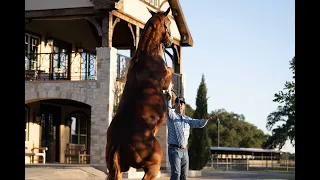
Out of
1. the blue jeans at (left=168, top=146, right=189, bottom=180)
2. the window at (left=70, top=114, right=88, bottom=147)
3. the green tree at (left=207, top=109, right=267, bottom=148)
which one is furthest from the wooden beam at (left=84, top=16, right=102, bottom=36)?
the green tree at (left=207, top=109, right=267, bottom=148)

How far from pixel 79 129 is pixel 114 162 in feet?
65.8

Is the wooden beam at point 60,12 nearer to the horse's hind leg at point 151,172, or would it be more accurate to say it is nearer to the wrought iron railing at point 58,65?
the wrought iron railing at point 58,65

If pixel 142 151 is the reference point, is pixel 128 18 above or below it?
above

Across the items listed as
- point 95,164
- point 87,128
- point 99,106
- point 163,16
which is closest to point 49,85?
point 99,106

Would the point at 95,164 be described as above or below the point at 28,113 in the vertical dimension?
below

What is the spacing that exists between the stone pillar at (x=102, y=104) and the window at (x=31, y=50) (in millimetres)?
3415

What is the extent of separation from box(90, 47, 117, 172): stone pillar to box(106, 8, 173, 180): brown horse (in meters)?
12.1

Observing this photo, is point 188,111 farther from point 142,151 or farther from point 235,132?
point 142,151

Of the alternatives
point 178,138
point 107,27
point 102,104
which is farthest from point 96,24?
point 178,138

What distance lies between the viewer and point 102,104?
752 inches

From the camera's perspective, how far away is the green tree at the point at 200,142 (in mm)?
23594
